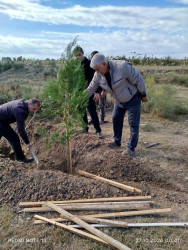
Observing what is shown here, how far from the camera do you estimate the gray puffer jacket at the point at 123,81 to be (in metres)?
4.71

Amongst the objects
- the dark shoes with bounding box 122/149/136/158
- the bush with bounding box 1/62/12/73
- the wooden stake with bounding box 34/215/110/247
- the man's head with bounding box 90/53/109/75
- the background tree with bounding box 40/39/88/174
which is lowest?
the wooden stake with bounding box 34/215/110/247

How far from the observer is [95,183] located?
13.9 ft

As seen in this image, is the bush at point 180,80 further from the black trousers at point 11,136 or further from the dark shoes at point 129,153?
the black trousers at point 11,136

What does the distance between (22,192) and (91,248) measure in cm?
149

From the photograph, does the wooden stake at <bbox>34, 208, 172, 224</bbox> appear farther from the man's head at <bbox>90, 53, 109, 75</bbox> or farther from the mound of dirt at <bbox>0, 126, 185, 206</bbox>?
the man's head at <bbox>90, 53, 109, 75</bbox>

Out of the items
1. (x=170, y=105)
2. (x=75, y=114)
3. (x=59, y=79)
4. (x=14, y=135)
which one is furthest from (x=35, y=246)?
(x=170, y=105)

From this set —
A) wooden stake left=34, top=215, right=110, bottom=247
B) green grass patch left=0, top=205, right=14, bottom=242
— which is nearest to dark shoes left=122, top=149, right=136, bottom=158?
wooden stake left=34, top=215, right=110, bottom=247

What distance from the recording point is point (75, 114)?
4.31 metres

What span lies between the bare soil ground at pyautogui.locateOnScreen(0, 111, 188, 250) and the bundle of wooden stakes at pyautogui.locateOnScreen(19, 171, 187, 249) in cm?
8

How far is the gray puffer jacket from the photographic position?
4.71 meters

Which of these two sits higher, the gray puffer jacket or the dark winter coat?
the gray puffer jacket

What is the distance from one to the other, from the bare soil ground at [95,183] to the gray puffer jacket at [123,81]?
1.21m

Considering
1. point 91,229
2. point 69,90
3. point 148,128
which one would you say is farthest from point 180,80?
point 91,229

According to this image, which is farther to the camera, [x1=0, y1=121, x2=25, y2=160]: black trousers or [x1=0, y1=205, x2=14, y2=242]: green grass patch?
[x1=0, y1=121, x2=25, y2=160]: black trousers
